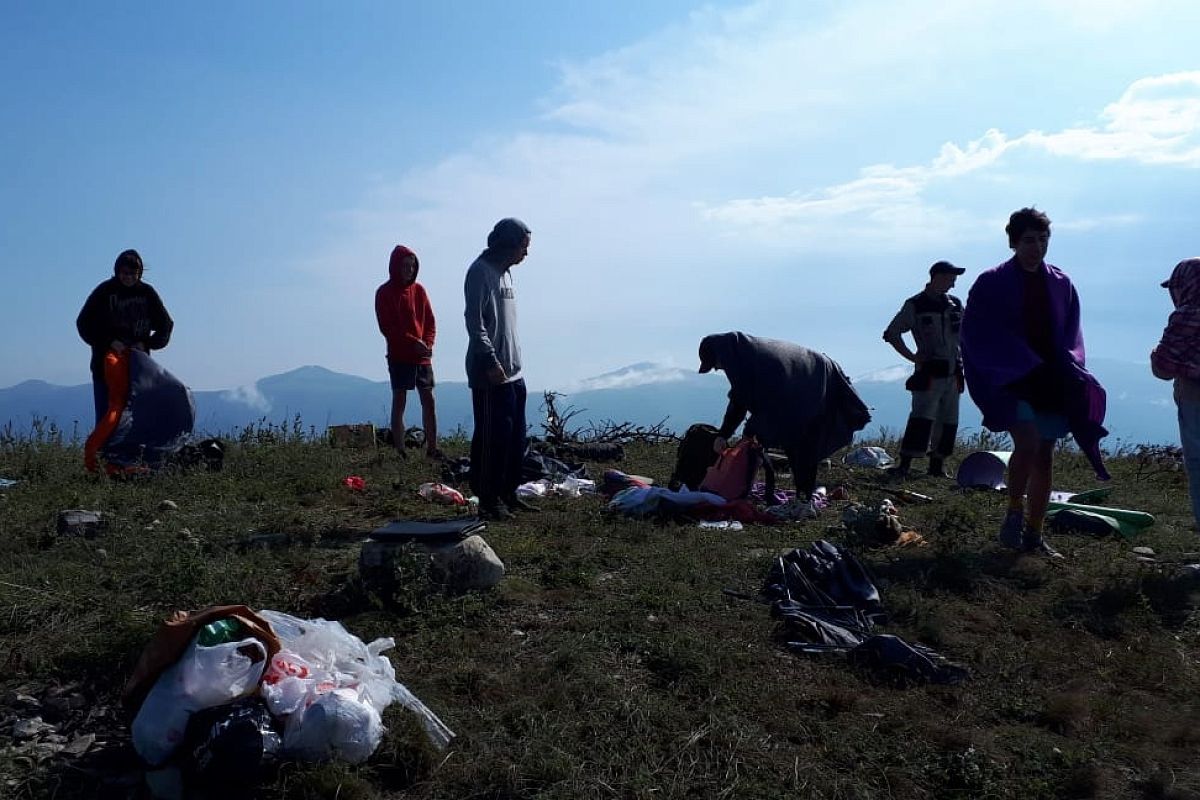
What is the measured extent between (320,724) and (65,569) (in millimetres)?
2521

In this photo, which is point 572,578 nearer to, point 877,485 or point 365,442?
point 877,485

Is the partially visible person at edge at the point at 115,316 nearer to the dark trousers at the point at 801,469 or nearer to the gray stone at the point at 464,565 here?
the gray stone at the point at 464,565

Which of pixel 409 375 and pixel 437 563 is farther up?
pixel 409 375

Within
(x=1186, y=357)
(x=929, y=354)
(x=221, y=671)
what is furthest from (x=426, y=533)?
(x=929, y=354)

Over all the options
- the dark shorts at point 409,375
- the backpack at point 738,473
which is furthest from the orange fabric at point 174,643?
the dark shorts at point 409,375

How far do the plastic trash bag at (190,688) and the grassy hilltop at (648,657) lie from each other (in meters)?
0.19

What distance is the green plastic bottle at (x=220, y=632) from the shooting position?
10.1 ft

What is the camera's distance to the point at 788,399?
682 centimetres

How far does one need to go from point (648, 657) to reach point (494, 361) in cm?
273

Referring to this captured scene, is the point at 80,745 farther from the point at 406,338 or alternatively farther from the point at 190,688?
the point at 406,338

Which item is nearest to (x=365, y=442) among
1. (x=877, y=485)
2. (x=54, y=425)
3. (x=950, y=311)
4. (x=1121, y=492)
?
(x=54, y=425)

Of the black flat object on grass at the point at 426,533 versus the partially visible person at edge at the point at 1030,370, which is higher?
the partially visible person at edge at the point at 1030,370

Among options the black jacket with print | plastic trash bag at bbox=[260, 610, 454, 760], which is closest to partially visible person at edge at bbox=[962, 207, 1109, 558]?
plastic trash bag at bbox=[260, 610, 454, 760]

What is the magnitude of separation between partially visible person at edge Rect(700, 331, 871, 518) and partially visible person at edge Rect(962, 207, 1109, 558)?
138 cm
